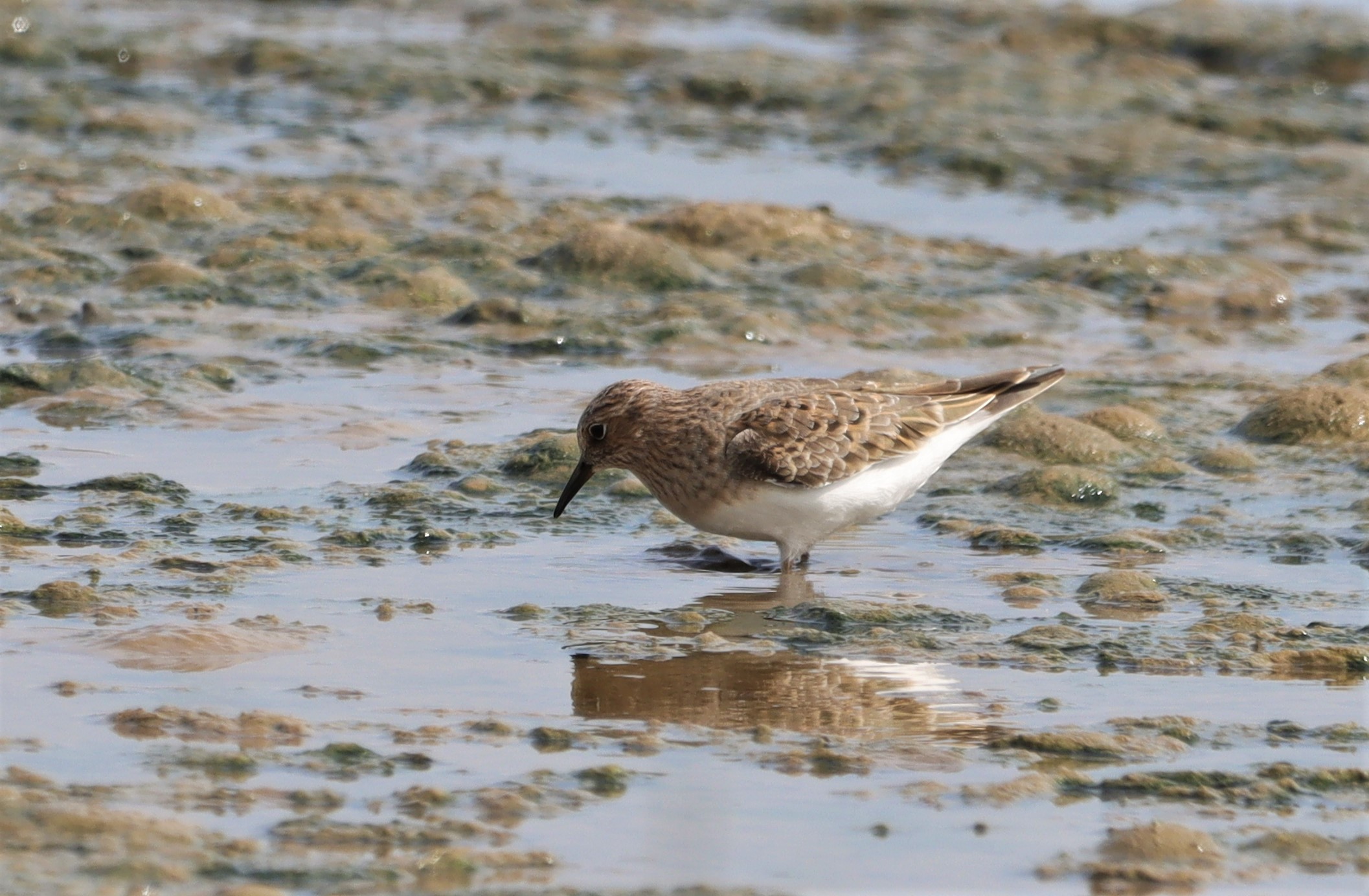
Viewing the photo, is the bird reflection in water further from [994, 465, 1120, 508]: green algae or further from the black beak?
[994, 465, 1120, 508]: green algae

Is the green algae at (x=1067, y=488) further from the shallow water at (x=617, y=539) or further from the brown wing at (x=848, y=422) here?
the brown wing at (x=848, y=422)

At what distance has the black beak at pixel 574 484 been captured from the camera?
6.41 metres

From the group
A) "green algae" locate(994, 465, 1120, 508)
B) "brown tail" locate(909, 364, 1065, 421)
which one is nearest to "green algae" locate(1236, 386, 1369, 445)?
"green algae" locate(994, 465, 1120, 508)

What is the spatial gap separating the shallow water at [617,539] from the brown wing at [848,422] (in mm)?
357

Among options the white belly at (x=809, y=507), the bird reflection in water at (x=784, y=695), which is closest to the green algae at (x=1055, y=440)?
the white belly at (x=809, y=507)

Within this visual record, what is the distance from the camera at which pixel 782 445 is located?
614cm

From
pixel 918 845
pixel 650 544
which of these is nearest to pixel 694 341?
pixel 650 544

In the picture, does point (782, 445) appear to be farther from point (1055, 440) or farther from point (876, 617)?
point (1055, 440)

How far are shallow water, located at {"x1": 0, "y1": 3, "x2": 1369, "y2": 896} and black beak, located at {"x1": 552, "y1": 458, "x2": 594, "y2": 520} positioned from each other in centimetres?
10

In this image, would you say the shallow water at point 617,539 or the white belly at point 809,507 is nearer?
the shallow water at point 617,539

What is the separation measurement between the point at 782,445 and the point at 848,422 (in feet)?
0.91

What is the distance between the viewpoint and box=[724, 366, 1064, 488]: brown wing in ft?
20.1

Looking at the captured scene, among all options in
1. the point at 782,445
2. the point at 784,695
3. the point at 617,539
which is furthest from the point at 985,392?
the point at 784,695

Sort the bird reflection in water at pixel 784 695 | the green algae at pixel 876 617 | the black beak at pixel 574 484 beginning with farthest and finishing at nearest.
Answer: the black beak at pixel 574 484 → the green algae at pixel 876 617 → the bird reflection in water at pixel 784 695
